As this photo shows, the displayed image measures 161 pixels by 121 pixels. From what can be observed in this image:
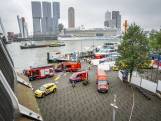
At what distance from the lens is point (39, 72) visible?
42.2 meters

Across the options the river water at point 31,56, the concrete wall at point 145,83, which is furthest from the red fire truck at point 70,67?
the concrete wall at point 145,83

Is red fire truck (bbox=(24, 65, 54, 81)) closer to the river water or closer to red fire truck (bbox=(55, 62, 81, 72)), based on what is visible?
red fire truck (bbox=(55, 62, 81, 72))

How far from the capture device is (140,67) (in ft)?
109

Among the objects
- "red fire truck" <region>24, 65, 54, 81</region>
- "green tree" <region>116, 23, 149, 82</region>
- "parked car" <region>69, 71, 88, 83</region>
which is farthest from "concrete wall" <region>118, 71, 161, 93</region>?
"red fire truck" <region>24, 65, 54, 81</region>

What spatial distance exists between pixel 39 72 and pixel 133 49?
22622mm

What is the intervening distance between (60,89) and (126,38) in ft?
53.9

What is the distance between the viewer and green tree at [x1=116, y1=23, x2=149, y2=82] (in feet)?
107

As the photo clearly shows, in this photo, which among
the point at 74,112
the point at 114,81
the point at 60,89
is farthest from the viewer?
the point at 114,81

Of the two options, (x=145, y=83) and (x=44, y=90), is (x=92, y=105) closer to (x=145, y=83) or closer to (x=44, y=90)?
(x=44, y=90)

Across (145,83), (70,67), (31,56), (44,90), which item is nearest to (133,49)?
(145,83)

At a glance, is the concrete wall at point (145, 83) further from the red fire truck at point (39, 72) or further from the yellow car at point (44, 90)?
the red fire truck at point (39, 72)

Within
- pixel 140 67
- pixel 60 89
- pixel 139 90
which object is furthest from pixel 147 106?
pixel 60 89

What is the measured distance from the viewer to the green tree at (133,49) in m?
32.8

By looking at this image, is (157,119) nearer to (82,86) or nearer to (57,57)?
(82,86)
